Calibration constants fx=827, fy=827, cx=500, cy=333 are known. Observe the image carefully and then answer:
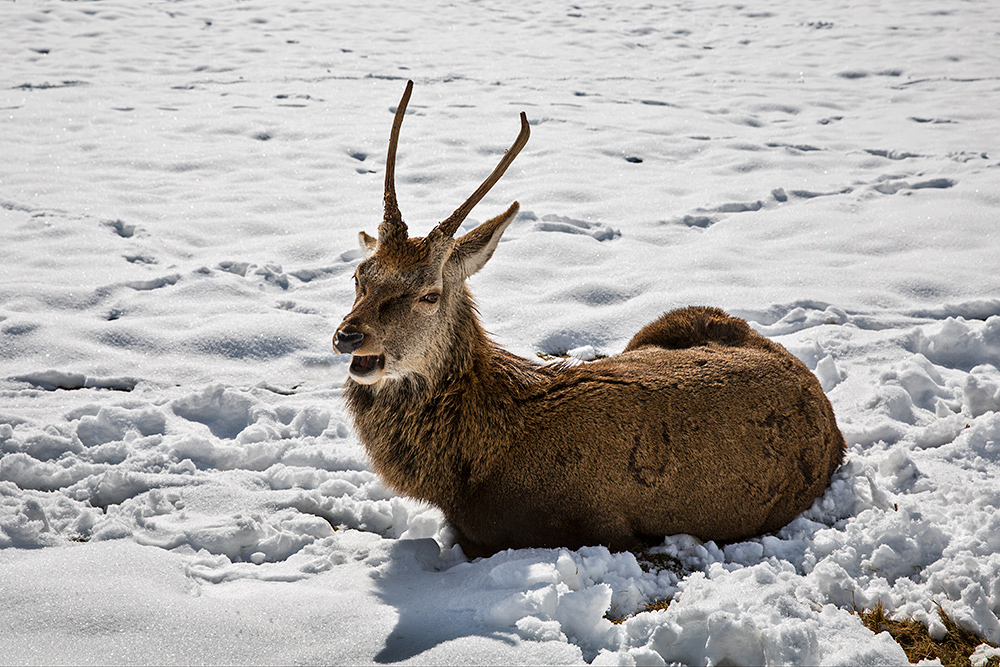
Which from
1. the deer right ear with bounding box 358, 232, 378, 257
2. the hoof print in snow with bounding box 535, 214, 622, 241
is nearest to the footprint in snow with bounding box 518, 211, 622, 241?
the hoof print in snow with bounding box 535, 214, 622, 241

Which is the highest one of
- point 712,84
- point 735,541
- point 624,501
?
point 712,84

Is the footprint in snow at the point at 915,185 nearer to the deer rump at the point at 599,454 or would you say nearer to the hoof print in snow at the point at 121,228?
the deer rump at the point at 599,454

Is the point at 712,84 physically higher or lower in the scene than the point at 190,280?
higher

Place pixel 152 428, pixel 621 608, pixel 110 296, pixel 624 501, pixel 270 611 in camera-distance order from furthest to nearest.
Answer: pixel 110 296 → pixel 152 428 → pixel 624 501 → pixel 621 608 → pixel 270 611

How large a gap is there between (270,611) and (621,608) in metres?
1.40

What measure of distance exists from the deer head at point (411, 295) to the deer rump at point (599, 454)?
0.25 m

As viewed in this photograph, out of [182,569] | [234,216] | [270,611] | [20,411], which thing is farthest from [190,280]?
[270,611]

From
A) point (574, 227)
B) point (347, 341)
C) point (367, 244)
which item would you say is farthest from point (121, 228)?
point (347, 341)

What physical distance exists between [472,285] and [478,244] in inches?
125

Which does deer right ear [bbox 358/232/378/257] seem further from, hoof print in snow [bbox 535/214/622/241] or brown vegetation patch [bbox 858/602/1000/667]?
hoof print in snow [bbox 535/214/622/241]

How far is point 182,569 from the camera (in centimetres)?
352

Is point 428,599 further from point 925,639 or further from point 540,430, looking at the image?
point 925,639

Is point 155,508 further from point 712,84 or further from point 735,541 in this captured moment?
point 712,84

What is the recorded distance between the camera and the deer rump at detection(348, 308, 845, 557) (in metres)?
3.88
